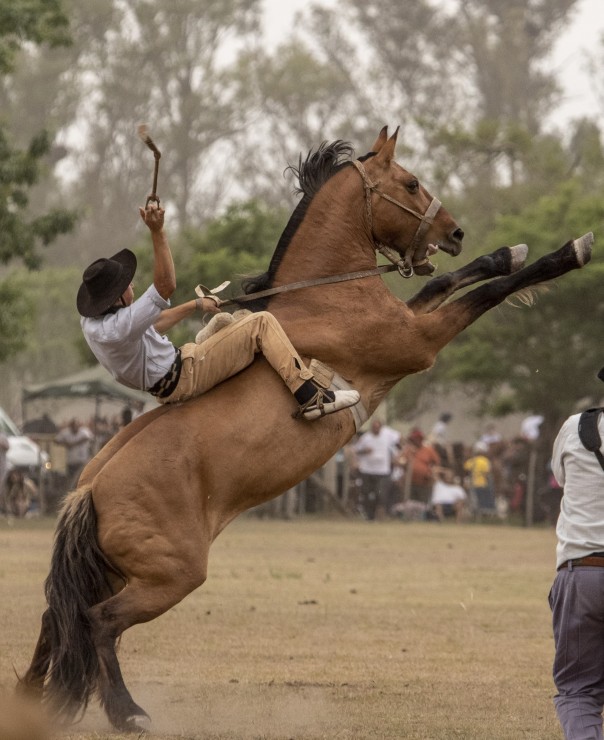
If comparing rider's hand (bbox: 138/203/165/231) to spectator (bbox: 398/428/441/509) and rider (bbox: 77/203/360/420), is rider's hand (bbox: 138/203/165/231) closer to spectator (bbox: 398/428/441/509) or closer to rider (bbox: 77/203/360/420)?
rider (bbox: 77/203/360/420)

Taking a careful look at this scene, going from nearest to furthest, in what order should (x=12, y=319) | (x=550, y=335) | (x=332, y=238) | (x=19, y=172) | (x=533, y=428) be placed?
(x=332, y=238) < (x=19, y=172) < (x=12, y=319) < (x=550, y=335) < (x=533, y=428)

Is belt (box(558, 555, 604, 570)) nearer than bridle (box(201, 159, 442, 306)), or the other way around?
belt (box(558, 555, 604, 570))

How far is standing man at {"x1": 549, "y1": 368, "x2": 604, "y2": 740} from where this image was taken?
19.4ft

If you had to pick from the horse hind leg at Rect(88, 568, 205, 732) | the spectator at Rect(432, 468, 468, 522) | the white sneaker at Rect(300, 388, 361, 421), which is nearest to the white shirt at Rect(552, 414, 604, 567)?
the white sneaker at Rect(300, 388, 361, 421)

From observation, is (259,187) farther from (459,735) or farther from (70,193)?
(459,735)

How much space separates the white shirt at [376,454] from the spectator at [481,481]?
271 centimetres

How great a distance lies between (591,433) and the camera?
5891 millimetres

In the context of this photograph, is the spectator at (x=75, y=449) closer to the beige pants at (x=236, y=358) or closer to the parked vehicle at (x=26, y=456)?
the parked vehicle at (x=26, y=456)

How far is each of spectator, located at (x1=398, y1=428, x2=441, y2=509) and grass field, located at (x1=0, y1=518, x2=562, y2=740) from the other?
8.93m

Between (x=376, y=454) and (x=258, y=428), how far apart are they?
19.6m

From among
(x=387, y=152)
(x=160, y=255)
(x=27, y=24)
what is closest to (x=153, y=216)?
(x=160, y=255)

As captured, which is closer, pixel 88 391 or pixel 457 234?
pixel 457 234

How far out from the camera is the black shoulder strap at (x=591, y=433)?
5.87 metres

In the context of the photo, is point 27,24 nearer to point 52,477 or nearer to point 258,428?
point 52,477
